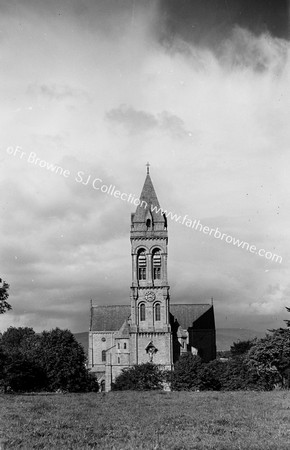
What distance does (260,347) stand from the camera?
5172 cm

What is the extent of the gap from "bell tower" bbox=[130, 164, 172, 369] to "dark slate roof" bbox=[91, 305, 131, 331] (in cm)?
2092

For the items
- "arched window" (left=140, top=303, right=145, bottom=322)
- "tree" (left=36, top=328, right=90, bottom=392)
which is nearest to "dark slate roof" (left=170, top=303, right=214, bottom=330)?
"arched window" (left=140, top=303, right=145, bottom=322)

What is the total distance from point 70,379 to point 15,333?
51.7m

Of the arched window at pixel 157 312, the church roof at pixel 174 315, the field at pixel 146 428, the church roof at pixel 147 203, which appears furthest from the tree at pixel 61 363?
the field at pixel 146 428

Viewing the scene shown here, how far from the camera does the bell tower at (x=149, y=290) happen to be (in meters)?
72.1

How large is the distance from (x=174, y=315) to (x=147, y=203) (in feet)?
85.2

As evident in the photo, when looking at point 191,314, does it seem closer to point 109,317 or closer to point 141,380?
point 109,317

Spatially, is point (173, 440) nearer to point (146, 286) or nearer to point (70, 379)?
point (70, 379)

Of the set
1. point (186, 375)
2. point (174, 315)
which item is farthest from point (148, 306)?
point (174, 315)

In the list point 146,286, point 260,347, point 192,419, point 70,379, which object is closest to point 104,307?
point 146,286

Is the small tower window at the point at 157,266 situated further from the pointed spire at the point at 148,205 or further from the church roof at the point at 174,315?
the church roof at the point at 174,315

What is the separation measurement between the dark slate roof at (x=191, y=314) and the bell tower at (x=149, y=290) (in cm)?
2139

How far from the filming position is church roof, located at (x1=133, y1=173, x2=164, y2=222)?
7751cm

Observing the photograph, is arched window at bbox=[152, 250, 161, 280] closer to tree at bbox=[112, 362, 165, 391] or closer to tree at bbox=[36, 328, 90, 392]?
tree at bbox=[36, 328, 90, 392]
